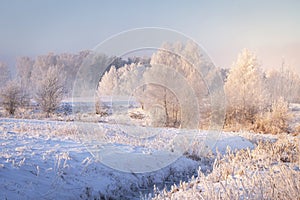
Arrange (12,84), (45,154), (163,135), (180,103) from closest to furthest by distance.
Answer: (45,154)
(163,135)
(180,103)
(12,84)

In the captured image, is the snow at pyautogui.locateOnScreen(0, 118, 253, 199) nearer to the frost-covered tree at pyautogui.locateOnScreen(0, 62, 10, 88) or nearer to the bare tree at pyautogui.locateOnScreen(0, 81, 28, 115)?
the bare tree at pyautogui.locateOnScreen(0, 81, 28, 115)

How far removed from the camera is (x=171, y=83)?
23703mm

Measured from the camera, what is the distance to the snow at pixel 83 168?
6578mm

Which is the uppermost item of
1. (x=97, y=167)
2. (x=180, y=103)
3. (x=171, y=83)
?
(x=171, y=83)

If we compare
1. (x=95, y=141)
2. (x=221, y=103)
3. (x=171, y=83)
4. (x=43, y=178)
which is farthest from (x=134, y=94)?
(x=43, y=178)

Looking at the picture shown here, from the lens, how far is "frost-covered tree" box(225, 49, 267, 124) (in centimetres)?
2669

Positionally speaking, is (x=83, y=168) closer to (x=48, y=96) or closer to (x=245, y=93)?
(x=245, y=93)

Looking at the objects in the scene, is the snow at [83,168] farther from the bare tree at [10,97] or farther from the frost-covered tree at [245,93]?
the bare tree at [10,97]

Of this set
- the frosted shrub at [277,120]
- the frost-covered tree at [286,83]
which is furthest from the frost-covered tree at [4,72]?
the frosted shrub at [277,120]

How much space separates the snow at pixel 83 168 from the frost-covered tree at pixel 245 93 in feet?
53.1

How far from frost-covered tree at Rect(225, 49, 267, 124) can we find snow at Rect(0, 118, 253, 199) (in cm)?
1620

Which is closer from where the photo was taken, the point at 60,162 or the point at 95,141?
the point at 60,162

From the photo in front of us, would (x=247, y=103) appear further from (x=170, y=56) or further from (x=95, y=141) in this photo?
(x=95, y=141)

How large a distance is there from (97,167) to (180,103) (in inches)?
620
